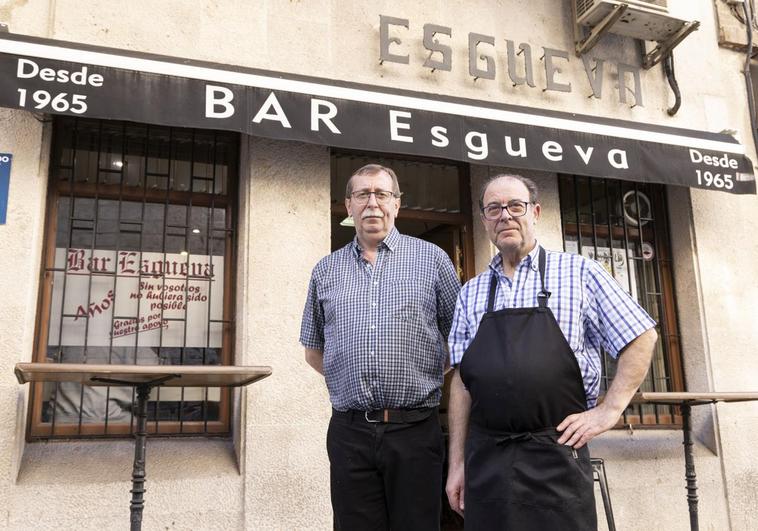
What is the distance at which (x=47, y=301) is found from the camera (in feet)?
15.9

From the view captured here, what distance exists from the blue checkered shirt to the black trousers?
54 cm

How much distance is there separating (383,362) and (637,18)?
16.3 feet

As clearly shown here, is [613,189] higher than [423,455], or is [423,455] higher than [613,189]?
[613,189]

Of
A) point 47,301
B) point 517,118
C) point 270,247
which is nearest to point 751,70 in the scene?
point 517,118

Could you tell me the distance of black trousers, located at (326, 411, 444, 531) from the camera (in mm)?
2758

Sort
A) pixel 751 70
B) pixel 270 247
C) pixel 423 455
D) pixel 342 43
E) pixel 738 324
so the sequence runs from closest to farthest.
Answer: pixel 423 455
pixel 270 247
pixel 342 43
pixel 738 324
pixel 751 70

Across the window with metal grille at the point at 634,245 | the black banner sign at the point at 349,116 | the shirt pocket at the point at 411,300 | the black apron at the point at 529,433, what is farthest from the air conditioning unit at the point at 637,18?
the black apron at the point at 529,433

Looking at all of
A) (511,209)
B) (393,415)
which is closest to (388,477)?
(393,415)

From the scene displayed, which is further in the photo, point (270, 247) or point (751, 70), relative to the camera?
point (751, 70)

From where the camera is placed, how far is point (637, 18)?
638 cm

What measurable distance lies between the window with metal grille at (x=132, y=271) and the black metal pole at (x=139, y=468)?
1.24 metres

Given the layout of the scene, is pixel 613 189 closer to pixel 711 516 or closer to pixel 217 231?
pixel 711 516

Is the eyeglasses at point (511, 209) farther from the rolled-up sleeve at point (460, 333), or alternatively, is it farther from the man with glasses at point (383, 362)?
the man with glasses at point (383, 362)

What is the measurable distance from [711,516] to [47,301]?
5589 mm
